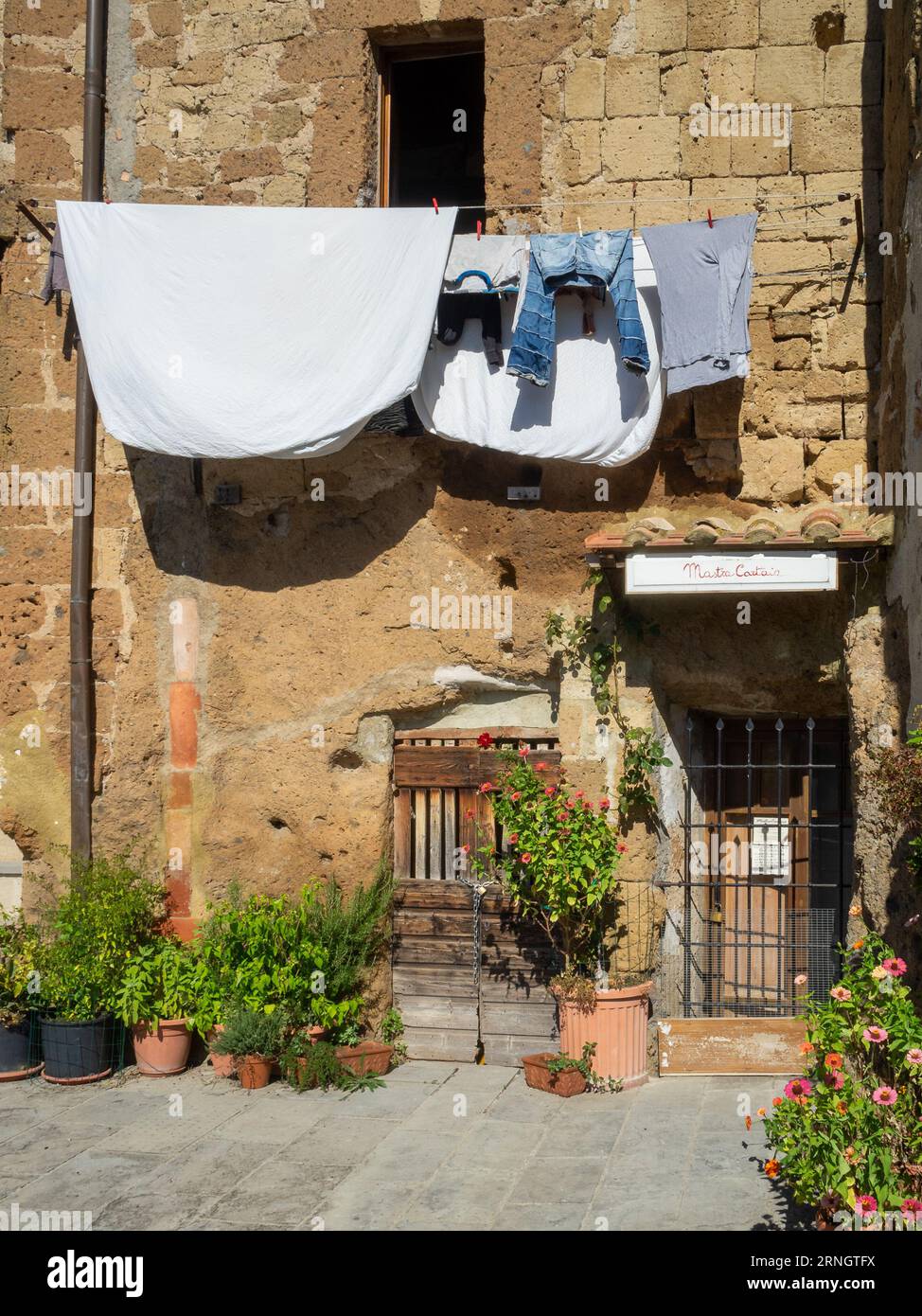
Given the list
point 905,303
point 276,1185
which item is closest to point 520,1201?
point 276,1185

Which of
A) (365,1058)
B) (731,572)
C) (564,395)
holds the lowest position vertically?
(365,1058)

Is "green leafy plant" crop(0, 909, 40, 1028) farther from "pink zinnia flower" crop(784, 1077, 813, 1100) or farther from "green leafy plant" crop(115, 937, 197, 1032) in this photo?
"pink zinnia flower" crop(784, 1077, 813, 1100)

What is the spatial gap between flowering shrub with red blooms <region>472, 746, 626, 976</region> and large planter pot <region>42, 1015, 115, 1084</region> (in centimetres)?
228

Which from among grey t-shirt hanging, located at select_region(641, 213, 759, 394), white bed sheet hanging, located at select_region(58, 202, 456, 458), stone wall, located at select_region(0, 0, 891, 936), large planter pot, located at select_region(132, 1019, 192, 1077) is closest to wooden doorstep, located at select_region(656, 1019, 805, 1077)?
stone wall, located at select_region(0, 0, 891, 936)

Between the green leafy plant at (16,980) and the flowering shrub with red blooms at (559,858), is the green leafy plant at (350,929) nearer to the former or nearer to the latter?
the flowering shrub with red blooms at (559,858)

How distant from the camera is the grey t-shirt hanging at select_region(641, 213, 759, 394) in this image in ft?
22.7

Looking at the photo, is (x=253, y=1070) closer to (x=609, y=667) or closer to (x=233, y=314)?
(x=609, y=667)

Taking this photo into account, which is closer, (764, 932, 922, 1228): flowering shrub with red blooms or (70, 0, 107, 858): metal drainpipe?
(764, 932, 922, 1228): flowering shrub with red blooms

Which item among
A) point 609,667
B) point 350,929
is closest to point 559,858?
point 609,667

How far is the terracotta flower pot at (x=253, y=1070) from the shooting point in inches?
281

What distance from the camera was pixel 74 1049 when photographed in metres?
7.32

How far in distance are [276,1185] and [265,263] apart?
Result: 15.4 feet

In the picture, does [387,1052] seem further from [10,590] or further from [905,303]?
[905,303]

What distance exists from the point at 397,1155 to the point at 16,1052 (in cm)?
258
